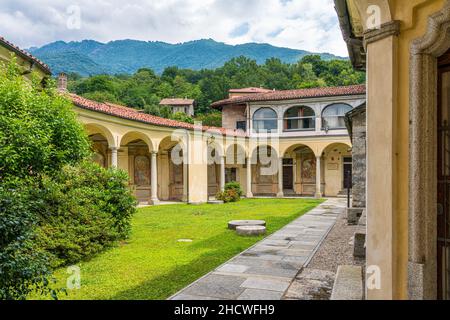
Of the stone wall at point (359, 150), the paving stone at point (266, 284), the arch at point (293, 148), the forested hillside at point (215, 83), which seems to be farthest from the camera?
the forested hillside at point (215, 83)

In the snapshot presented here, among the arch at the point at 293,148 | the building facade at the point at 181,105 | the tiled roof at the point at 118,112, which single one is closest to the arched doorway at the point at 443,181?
the tiled roof at the point at 118,112

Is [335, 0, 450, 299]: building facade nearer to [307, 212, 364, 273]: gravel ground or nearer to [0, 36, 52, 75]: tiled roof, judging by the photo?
[307, 212, 364, 273]: gravel ground

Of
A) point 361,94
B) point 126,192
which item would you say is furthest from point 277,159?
point 126,192

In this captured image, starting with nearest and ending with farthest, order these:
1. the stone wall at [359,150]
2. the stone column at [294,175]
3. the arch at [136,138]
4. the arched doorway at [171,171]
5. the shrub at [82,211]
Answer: the shrub at [82,211] → the stone wall at [359,150] → the arch at [136,138] → the arched doorway at [171,171] → the stone column at [294,175]

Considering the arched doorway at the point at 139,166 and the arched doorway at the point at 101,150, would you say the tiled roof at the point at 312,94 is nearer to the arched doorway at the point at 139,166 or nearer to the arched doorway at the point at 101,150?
the arched doorway at the point at 139,166

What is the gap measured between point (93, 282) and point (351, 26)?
18.6 feet

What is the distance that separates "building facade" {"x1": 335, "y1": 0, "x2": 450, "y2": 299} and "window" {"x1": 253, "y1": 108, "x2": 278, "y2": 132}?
83.3ft

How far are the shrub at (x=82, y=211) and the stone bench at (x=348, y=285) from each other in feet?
16.7

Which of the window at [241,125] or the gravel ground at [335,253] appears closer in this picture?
the gravel ground at [335,253]

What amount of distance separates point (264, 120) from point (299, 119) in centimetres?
280

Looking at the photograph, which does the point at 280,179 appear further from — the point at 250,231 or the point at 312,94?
the point at 250,231

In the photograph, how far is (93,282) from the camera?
604 centimetres

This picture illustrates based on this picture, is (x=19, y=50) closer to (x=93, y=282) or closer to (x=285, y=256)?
(x=93, y=282)

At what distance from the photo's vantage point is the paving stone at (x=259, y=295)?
507cm
